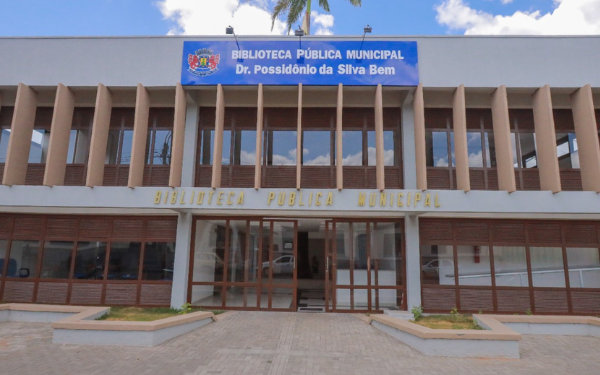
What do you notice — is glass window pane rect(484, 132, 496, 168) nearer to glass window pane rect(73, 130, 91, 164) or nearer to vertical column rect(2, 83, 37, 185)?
glass window pane rect(73, 130, 91, 164)

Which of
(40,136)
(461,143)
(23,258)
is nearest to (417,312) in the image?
(461,143)

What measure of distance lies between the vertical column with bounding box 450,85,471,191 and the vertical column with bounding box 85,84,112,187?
10.1m

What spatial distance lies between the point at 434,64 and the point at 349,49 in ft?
8.37

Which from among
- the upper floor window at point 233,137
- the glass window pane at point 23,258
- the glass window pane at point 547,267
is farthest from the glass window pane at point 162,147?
the glass window pane at point 547,267

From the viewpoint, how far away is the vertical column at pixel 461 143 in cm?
948

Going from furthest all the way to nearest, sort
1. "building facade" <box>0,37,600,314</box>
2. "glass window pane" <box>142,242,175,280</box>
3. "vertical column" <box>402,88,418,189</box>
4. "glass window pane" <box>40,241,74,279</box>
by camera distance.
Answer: "glass window pane" <box>40,241,74,279</box> < "glass window pane" <box>142,242,175,280</box> < "vertical column" <box>402,88,418,189</box> < "building facade" <box>0,37,600,314</box>

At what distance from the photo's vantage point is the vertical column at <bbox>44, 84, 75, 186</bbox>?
9.82 meters

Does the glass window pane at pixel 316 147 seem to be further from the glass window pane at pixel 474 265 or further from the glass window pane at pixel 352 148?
→ the glass window pane at pixel 474 265

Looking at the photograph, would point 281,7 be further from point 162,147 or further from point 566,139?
point 566,139

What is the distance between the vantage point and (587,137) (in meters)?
9.70

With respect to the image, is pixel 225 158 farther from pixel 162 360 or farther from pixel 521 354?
pixel 521 354

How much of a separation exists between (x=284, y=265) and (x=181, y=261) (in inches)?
121

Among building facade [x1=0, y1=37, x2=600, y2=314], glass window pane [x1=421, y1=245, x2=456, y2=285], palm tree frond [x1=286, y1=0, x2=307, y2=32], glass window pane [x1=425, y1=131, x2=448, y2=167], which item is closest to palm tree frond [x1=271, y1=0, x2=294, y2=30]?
palm tree frond [x1=286, y1=0, x2=307, y2=32]

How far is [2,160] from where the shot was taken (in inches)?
452
